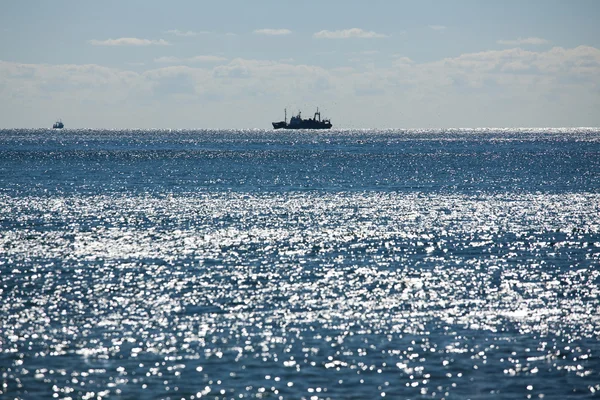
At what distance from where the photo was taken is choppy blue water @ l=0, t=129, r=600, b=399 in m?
25.6

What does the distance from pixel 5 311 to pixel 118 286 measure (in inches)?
270

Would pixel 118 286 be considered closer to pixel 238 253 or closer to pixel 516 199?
pixel 238 253

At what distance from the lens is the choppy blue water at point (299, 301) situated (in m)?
25.6

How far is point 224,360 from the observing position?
2756 cm

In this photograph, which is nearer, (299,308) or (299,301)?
(299,308)

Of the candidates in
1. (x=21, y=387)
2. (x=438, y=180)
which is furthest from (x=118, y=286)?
(x=438, y=180)

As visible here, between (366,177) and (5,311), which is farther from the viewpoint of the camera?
(366,177)

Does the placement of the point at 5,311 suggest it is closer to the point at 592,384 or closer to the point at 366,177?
the point at 592,384

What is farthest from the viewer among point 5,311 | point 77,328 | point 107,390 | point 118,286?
point 118,286

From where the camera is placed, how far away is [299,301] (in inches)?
1458

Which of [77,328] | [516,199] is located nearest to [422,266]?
[77,328]

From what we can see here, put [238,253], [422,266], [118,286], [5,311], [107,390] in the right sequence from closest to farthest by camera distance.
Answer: [107,390] → [5,311] → [118,286] → [422,266] → [238,253]

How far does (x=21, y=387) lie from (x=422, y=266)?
88.2 ft

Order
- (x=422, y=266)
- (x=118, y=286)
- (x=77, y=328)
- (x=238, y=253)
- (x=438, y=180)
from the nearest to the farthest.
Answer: (x=77, y=328) → (x=118, y=286) → (x=422, y=266) → (x=238, y=253) → (x=438, y=180)
